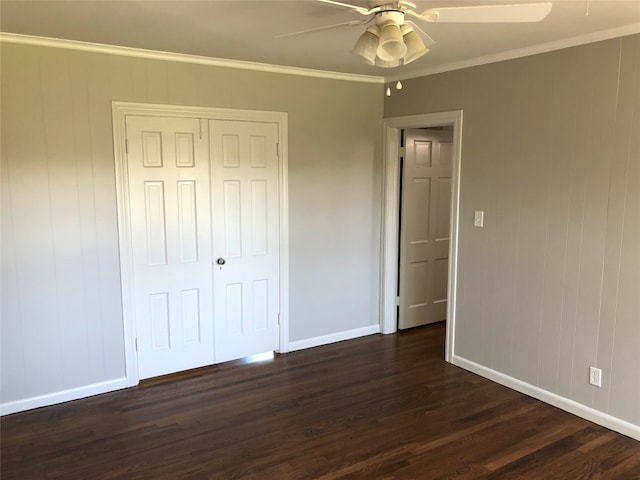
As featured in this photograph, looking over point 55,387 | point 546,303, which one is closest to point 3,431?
point 55,387

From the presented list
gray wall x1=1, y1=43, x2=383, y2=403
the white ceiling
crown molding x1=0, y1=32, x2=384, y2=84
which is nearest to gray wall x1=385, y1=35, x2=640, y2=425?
the white ceiling

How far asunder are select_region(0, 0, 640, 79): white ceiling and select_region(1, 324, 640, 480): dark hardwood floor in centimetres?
235

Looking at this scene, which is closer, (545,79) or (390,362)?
(545,79)

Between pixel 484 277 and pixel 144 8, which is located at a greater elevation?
pixel 144 8

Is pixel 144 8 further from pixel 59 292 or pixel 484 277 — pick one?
pixel 484 277

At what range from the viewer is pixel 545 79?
3.31 m

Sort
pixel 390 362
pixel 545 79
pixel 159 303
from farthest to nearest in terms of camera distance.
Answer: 1. pixel 390 362
2. pixel 159 303
3. pixel 545 79

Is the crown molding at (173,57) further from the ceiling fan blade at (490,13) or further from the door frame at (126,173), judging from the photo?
the ceiling fan blade at (490,13)

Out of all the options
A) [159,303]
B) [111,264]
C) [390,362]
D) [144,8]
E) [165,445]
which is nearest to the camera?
[144,8]

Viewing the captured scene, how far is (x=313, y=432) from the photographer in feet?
10.3

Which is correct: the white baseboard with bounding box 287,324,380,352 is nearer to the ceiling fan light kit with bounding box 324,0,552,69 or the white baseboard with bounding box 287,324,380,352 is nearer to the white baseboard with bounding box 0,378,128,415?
the white baseboard with bounding box 0,378,128,415

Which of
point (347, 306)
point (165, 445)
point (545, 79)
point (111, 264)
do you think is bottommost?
point (165, 445)

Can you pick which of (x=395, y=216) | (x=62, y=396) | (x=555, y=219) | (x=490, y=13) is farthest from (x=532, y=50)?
(x=62, y=396)

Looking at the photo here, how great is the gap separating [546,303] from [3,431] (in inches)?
139
